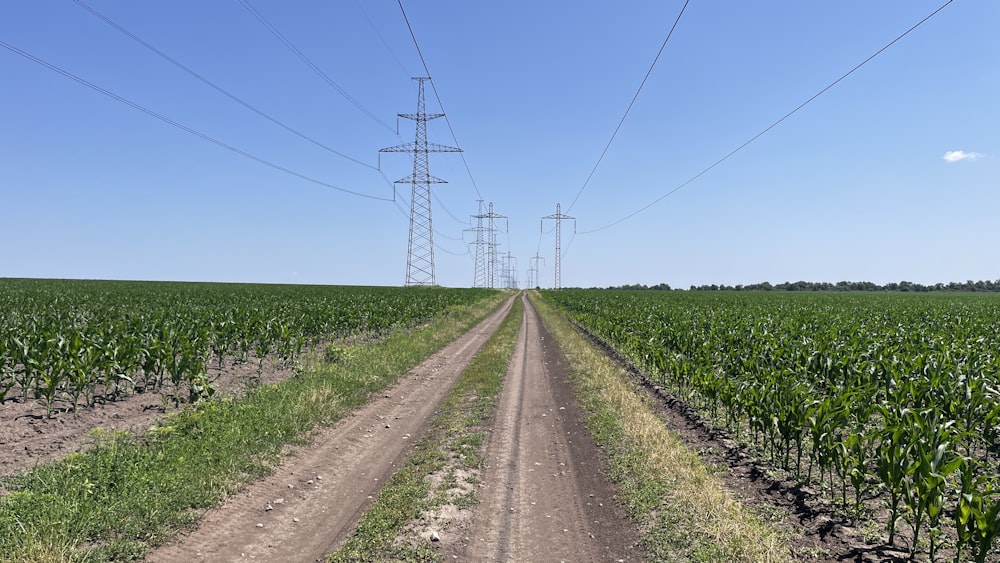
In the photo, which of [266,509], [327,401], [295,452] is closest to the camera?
[266,509]

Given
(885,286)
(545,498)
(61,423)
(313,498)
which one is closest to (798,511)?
(545,498)

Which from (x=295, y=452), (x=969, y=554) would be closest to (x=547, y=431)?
(x=295, y=452)

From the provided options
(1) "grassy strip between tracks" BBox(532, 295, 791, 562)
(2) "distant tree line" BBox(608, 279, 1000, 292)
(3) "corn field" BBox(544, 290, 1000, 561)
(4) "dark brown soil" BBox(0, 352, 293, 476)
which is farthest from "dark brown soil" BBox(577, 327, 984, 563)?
(2) "distant tree line" BBox(608, 279, 1000, 292)

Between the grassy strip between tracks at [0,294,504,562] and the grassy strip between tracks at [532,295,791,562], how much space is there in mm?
5486

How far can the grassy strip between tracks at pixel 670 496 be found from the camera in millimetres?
5547

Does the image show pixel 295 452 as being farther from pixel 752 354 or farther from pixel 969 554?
pixel 752 354

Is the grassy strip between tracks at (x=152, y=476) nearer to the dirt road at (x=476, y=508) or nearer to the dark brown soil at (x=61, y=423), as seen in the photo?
the dirt road at (x=476, y=508)

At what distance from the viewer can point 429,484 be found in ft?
23.8

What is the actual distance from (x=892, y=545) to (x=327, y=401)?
10.2 meters

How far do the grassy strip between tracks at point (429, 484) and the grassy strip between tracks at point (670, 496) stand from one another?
2262mm

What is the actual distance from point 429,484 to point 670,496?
336cm

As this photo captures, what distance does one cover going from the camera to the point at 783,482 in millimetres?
7773

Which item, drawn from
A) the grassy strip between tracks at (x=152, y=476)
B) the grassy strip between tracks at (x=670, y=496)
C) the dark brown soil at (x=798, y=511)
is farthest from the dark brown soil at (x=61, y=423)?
the dark brown soil at (x=798, y=511)

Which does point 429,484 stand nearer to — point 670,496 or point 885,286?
point 670,496
